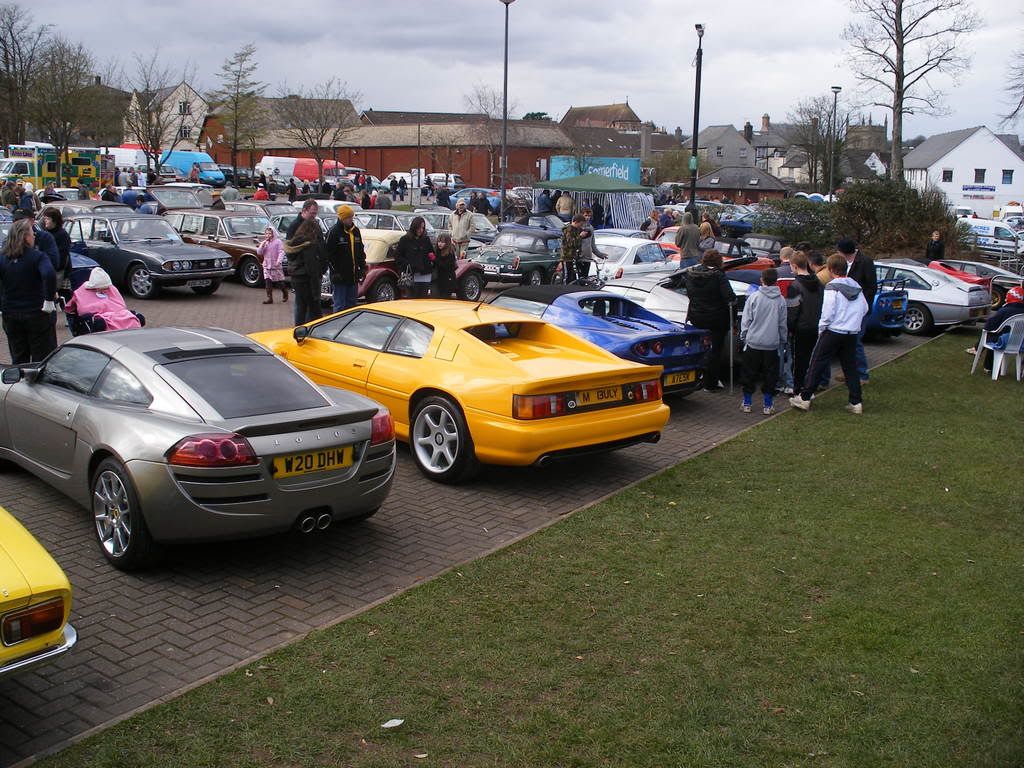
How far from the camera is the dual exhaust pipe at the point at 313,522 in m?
5.89

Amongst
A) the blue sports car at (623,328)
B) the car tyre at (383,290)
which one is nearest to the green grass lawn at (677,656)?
the blue sports car at (623,328)

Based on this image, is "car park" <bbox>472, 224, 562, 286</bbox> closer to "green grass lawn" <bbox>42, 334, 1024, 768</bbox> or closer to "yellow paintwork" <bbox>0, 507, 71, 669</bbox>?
"green grass lawn" <bbox>42, 334, 1024, 768</bbox>

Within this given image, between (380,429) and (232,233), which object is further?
(232,233)

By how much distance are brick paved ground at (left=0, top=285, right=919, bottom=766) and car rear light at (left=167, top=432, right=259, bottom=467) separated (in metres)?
0.79

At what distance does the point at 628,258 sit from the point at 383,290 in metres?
5.51

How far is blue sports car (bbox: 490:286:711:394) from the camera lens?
33.3 feet

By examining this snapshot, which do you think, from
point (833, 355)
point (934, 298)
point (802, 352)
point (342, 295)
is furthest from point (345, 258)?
point (934, 298)

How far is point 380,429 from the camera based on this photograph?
632 centimetres

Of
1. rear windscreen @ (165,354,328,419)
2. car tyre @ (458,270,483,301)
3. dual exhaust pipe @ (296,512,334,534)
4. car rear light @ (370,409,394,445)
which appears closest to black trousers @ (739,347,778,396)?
car rear light @ (370,409,394,445)

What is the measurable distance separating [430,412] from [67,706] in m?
4.01

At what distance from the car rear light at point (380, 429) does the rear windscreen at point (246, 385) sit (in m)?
0.35

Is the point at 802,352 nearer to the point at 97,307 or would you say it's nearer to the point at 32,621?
the point at 97,307

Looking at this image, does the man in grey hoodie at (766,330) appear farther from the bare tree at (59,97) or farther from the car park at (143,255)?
the bare tree at (59,97)

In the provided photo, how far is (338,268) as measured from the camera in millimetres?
13016
